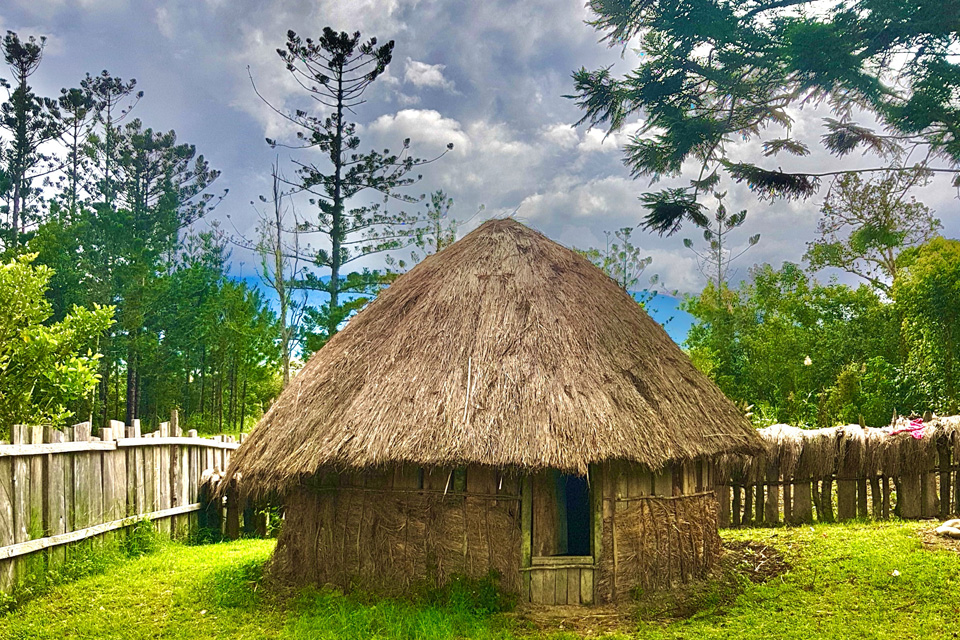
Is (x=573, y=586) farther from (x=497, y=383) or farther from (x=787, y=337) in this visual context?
(x=787, y=337)

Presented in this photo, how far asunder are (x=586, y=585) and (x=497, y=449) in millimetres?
1793

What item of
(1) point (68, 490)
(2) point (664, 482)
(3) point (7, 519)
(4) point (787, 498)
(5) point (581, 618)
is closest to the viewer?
(5) point (581, 618)

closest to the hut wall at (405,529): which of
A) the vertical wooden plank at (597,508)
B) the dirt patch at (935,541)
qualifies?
the vertical wooden plank at (597,508)

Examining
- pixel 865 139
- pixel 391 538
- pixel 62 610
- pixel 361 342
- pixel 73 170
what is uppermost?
pixel 73 170

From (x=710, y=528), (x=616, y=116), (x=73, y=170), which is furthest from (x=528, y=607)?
(x=73, y=170)

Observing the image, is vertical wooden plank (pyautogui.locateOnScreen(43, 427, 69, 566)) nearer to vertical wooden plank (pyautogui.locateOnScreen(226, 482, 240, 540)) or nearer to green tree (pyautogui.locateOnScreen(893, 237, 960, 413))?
vertical wooden plank (pyautogui.locateOnScreen(226, 482, 240, 540))

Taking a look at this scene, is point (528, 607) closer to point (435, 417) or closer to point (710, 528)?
point (435, 417)

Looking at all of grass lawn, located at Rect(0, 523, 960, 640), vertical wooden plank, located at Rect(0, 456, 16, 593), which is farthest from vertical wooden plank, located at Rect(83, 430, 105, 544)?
vertical wooden plank, located at Rect(0, 456, 16, 593)

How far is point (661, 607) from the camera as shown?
7.28 metres

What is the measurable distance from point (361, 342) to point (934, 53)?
9233mm

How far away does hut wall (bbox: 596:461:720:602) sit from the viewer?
729 cm

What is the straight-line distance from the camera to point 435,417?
709cm

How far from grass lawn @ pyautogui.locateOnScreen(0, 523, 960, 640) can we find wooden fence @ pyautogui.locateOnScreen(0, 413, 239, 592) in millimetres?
585

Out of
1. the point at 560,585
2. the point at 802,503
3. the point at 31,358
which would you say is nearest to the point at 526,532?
the point at 560,585
